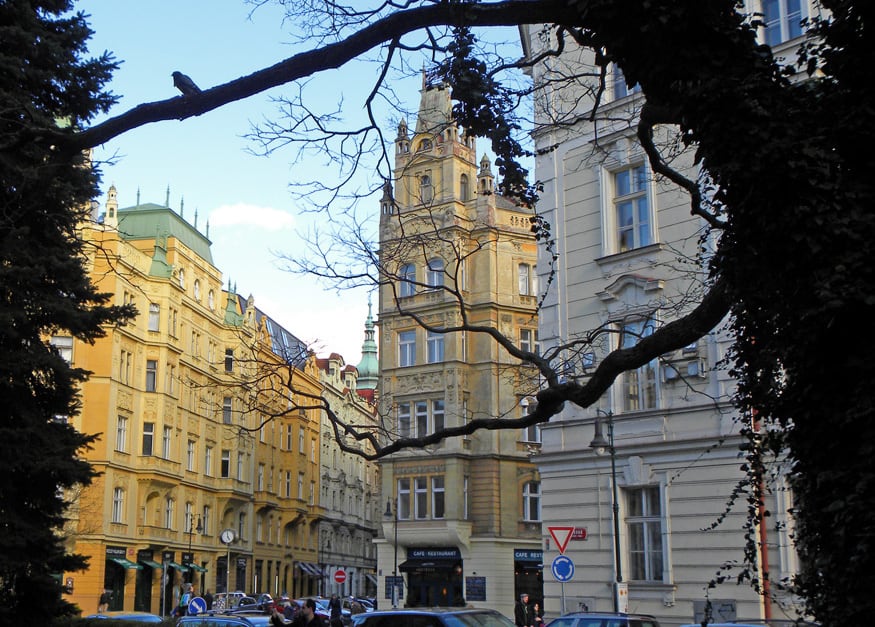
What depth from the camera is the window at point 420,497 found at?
1871 inches

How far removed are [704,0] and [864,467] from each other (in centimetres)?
322

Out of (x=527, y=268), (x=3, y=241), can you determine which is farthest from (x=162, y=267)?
(x=3, y=241)

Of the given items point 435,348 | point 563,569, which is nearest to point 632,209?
point 563,569

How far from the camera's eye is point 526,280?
50.0 metres

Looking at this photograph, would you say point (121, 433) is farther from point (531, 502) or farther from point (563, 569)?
point (563, 569)

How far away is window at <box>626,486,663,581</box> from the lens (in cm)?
2431

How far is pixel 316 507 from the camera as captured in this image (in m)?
83.8

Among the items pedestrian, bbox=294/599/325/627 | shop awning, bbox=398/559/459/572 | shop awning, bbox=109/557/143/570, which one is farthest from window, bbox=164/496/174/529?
pedestrian, bbox=294/599/325/627

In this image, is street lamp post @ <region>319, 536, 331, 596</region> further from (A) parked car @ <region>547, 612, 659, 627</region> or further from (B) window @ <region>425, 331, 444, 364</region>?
(A) parked car @ <region>547, 612, 659, 627</region>

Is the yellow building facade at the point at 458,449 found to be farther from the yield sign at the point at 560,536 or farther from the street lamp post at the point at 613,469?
the yield sign at the point at 560,536

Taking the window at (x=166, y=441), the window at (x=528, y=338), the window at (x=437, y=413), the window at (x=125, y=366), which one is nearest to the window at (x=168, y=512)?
the window at (x=166, y=441)

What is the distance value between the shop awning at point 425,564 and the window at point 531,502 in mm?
4303

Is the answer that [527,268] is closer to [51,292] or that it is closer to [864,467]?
[51,292]

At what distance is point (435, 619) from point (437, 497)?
33558 millimetres
